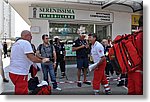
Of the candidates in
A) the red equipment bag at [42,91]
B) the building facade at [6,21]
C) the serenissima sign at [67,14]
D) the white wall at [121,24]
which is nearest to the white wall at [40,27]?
the serenissima sign at [67,14]

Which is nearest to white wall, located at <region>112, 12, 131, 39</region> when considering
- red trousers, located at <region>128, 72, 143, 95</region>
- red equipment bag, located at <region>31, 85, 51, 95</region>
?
red trousers, located at <region>128, 72, 143, 95</region>

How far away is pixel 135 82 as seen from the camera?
2.73 meters

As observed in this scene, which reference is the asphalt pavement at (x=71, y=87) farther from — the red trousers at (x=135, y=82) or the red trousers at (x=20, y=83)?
the red trousers at (x=135, y=82)

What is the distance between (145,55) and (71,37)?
1088 millimetres

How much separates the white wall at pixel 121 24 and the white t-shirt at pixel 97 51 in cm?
39

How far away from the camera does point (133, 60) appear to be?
8.72ft

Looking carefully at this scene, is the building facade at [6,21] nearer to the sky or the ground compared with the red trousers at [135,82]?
nearer to the sky

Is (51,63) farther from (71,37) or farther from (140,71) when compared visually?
(140,71)

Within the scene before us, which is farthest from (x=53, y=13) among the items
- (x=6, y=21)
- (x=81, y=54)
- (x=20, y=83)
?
(x=20, y=83)

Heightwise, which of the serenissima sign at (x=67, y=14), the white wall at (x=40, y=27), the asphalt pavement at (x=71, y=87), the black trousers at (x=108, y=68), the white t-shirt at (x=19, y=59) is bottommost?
the asphalt pavement at (x=71, y=87)

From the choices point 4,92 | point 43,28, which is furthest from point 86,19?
point 4,92

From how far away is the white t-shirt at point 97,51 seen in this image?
367 centimetres

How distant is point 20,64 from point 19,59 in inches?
2.2

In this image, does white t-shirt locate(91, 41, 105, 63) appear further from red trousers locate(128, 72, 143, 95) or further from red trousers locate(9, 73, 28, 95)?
red trousers locate(9, 73, 28, 95)
